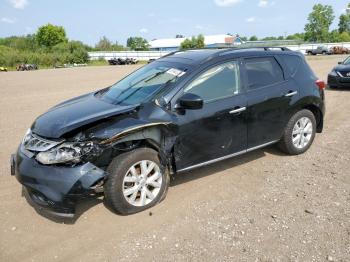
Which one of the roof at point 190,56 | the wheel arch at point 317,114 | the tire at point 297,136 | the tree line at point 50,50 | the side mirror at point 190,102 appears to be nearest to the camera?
the side mirror at point 190,102

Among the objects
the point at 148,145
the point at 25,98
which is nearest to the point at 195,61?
the point at 148,145

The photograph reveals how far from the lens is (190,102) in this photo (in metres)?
4.05

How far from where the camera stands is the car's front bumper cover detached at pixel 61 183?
3498mm

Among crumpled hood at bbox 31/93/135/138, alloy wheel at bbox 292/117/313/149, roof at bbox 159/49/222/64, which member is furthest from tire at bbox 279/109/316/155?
crumpled hood at bbox 31/93/135/138

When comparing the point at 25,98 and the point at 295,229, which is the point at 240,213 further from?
the point at 25,98

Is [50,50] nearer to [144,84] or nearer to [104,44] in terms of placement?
[104,44]

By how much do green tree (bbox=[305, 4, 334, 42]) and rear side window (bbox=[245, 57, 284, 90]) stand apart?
3853 inches

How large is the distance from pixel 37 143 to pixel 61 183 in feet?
2.03

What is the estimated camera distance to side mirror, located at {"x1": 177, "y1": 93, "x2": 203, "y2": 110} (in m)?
4.05

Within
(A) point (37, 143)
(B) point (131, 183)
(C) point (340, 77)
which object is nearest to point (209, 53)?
(B) point (131, 183)

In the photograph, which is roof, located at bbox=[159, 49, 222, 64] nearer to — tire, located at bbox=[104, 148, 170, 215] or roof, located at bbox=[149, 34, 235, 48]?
tire, located at bbox=[104, 148, 170, 215]

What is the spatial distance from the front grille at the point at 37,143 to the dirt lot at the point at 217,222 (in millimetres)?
815

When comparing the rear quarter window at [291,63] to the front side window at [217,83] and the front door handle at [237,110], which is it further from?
the front door handle at [237,110]

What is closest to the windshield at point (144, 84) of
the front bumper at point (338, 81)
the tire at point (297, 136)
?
the tire at point (297, 136)
